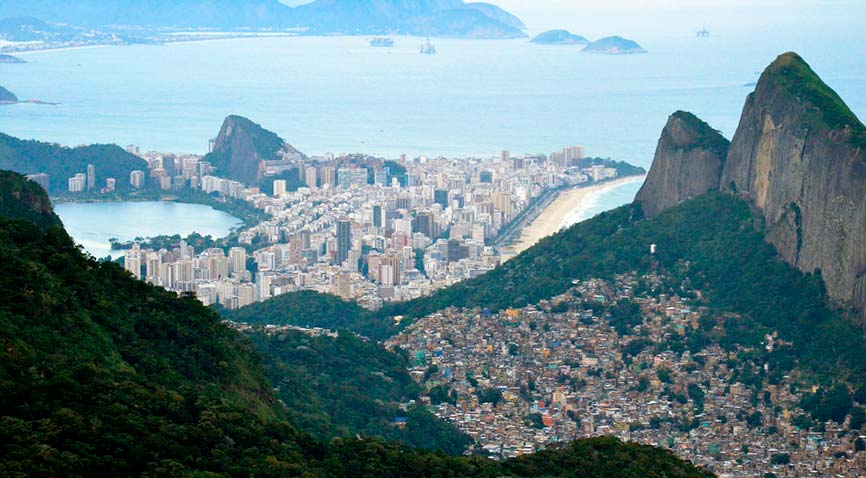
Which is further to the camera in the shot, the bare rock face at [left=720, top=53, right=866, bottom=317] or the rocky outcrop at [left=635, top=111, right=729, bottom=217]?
the rocky outcrop at [left=635, top=111, right=729, bottom=217]

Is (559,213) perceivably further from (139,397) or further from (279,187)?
(139,397)

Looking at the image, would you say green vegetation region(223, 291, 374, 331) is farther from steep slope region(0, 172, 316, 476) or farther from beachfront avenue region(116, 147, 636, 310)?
steep slope region(0, 172, 316, 476)

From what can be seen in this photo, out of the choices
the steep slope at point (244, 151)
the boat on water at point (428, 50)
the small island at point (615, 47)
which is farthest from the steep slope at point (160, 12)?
the steep slope at point (244, 151)

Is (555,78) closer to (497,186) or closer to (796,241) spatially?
(497,186)

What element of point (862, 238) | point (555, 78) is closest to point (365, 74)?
point (555, 78)

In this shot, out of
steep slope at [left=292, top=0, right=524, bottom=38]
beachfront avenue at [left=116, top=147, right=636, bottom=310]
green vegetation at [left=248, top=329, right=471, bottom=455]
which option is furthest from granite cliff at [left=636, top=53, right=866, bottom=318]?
steep slope at [left=292, top=0, right=524, bottom=38]

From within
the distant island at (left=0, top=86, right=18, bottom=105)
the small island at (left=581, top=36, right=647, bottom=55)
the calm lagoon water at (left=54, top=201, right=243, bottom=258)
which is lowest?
the calm lagoon water at (left=54, top=201, right=243, bottom=258)

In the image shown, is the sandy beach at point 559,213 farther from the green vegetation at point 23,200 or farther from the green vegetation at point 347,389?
the green vegetation at point 23,200
